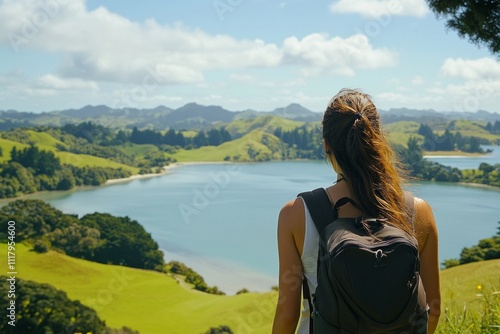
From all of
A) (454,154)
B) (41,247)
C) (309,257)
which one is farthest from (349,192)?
(454,154)

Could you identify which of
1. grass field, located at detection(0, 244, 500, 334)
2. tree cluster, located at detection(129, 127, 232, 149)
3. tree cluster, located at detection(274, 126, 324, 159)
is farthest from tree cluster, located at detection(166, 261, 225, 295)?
tree cluster, located at detection(129, 127, 232, 149)

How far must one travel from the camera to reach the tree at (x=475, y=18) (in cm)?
504

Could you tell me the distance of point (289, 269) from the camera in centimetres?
154

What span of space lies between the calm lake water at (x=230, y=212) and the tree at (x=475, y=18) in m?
26.5

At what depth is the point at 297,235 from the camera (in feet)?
4.91

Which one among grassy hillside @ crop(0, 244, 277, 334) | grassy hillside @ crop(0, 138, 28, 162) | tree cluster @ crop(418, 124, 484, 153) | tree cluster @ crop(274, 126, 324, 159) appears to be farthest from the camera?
tree cluster @ crop(274, 126, 324, 159)

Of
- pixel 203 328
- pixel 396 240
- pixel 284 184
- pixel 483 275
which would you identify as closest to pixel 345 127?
pixel 396 240

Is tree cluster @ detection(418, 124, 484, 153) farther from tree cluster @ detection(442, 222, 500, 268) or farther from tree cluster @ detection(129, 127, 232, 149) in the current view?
tree cluster @ detection(442, 222, 500, 268)

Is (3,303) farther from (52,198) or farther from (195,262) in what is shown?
(52,198)

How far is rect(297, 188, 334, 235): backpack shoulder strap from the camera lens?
4.85 feet

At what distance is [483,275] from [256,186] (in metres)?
53.9

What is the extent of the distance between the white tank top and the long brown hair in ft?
0.48

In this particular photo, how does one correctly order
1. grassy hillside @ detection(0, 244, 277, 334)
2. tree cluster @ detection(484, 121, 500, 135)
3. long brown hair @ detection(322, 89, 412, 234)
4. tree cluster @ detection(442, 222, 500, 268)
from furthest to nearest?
tree cluster @ detection(484, 121, 500, 135) → grassy hillside @ detection(0, 244, 277, 334) → tree cluster @ detection(442, 222, 500, 268) → long brown hair @ detection(322, 89, 412, 234)

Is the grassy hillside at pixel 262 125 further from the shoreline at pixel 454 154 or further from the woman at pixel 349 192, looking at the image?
the woman at pixel 349 192
